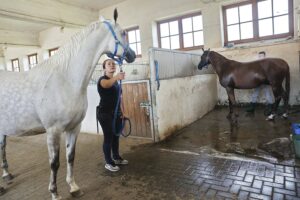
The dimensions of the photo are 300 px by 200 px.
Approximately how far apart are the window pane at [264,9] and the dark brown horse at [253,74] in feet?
5.64

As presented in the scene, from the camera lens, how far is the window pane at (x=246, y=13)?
550cm

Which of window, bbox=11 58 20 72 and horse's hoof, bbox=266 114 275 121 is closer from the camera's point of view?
horse's hoof, bbox=266 114 275 121

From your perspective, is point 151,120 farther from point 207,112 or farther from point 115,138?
point 207,112

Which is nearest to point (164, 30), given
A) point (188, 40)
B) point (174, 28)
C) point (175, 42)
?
point (174, 28)

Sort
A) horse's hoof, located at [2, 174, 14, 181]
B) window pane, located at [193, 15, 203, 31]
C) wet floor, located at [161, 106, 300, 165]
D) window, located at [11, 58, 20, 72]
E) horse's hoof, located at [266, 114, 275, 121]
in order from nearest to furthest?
horse's hoof, located at [2, 174, 14, 181] < wet floor, located at [161, 106, 300, 165] < horse's hoof, located at [266, 114, 275, 121] < window pane, located at [193, 15, 203, 31] < window, located at [11, 58, 20, 72]

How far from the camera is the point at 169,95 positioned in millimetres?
3668

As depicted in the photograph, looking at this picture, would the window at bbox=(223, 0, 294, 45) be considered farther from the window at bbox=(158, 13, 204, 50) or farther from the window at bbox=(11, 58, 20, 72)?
the window at bbox=(11, 58, 20, 72)

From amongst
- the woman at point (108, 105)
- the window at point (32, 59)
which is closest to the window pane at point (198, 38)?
the woman at point (108, 105)

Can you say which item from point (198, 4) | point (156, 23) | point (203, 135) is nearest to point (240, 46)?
point (198, 4)

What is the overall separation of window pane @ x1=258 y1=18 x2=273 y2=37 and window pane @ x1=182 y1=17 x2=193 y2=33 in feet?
6.06

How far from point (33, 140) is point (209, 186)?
360 centimetres

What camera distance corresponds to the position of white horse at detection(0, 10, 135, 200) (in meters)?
1.82

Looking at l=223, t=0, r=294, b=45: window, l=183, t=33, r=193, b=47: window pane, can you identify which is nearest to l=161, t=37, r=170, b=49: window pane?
l=183, t=33, r=193, b=47: window pane

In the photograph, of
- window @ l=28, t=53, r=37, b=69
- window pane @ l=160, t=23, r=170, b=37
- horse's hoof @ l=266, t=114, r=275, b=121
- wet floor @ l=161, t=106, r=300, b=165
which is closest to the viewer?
wet floor @ l=161, t=106, r=300, b=165
